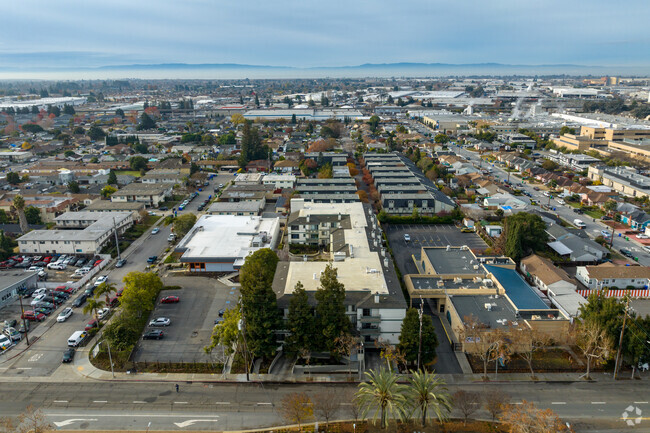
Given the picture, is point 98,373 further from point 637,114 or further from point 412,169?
point 637,114

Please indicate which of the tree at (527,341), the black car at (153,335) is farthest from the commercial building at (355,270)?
the black car at (153,335)

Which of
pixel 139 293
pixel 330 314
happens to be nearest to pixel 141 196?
pixel 139 293

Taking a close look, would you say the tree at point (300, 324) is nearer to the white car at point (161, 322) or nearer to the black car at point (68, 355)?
the white car at point (161, 322)

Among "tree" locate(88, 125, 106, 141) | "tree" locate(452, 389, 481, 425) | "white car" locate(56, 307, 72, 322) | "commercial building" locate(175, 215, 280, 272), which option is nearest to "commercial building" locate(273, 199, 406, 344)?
"commercial building" locate(175, 215, 280, 272)

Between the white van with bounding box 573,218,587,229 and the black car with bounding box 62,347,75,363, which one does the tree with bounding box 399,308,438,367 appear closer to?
the black car with bounding box 62,347,75,363

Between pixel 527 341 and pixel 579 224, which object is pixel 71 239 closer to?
pixel 527 341
